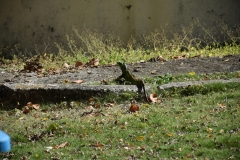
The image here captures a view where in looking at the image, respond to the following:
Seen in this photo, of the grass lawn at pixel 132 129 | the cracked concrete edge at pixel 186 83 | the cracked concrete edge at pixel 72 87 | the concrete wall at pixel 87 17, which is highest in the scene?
the concrete wall at pixel 87 17

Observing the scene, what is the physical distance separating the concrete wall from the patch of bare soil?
3269 millimetres

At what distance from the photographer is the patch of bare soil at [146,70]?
7598 mm

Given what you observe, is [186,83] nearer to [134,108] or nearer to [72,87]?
[134,108]

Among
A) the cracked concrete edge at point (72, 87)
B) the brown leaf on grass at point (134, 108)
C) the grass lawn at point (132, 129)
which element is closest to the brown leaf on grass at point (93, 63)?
the cracked concrete edge at point (72, 87)

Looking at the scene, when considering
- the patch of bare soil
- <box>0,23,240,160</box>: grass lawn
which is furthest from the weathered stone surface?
the patch of bare soil

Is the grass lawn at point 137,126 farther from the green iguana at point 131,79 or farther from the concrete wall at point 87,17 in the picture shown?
the concrete wall at point 87,17

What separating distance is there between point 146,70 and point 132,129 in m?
2.61

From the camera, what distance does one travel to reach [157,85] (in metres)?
6.80

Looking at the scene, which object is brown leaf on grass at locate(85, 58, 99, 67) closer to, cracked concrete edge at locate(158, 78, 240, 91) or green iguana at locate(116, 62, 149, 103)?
green iguana at locate(116, 62, 149, 103)

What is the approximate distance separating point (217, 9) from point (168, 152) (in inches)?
298

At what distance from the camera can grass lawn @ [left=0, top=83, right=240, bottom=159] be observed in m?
4.73

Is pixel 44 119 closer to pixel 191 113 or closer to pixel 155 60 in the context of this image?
pixel 191 113

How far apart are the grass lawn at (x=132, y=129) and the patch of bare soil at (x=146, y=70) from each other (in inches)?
42.0

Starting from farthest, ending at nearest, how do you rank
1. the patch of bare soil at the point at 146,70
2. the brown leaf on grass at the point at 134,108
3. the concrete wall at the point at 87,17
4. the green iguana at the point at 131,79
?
the concrete wall at the point at 87,17
the patch of bare soil at the point at 146,70
the green iguana at the point at 131,79
the brown leaf on grass at the point at 134,108
